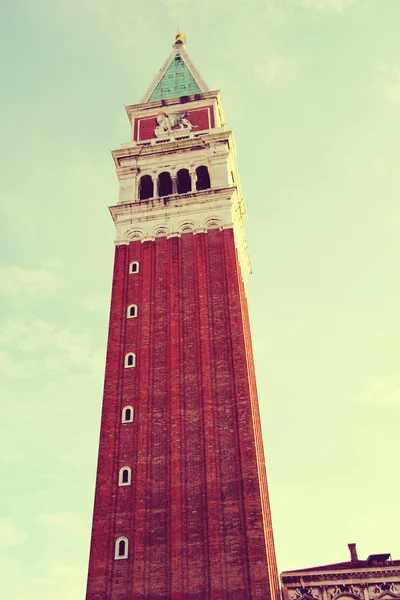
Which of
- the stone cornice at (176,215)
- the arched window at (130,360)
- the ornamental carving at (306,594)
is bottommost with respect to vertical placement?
the ornamental carving at (306,594)

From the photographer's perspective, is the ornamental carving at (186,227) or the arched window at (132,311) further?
the ornamental carving at (186,227)

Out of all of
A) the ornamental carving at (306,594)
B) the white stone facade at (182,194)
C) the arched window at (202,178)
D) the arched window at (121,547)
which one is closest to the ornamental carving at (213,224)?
the white stone facade at (182,194)

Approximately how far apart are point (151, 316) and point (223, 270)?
5.03 metres

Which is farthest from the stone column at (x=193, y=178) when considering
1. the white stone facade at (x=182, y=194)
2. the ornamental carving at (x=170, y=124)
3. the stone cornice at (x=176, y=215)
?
the ornamental carving at (x=170, y=124)

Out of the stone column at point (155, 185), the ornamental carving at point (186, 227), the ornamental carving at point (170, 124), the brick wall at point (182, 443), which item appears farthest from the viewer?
the ornamental carving at point (170, 124)

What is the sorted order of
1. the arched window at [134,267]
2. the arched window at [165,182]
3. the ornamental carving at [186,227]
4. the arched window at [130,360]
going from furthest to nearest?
the arched window at [165,182]
the ornamental carving at [186,227]
the arched window at [134,267]
the arched window at [130,360]

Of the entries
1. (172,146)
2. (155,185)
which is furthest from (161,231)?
(172,146)

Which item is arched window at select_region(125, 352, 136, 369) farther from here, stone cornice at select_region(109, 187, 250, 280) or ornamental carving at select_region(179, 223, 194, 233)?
ornamental carving at select_region(179, 223, 194, 233)

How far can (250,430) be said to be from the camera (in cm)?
2892

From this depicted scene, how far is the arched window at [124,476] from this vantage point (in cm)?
2827

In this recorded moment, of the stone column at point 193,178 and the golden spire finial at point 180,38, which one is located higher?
the golden spire finial at point 180,38

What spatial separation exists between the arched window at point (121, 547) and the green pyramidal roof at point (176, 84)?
116ft

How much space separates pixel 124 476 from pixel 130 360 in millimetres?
6589

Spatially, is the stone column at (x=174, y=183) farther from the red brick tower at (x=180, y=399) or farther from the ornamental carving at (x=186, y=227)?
the ornamental carving at (x=186, y=227)
